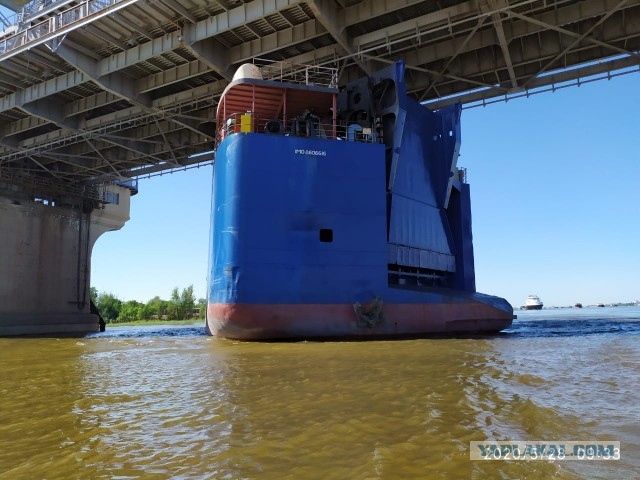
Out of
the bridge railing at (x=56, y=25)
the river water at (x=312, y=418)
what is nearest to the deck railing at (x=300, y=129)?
the bridge railing at (x=56, y=25)

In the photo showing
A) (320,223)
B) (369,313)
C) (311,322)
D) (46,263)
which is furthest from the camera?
(46,263)

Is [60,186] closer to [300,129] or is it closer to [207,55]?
[207,55]

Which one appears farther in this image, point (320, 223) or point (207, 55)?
point (207, 55)

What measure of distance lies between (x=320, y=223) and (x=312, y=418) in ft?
32.1

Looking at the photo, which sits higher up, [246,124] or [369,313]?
[246,124]

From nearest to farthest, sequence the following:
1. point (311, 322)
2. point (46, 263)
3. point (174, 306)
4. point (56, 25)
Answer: point (311, 322), point (56, 25), point (46, 263), point (174, 306)

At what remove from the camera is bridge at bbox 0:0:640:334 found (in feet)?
49.9

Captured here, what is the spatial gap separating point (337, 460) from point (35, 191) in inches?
1228

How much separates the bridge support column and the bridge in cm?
12

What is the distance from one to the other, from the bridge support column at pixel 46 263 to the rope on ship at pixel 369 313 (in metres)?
20.3

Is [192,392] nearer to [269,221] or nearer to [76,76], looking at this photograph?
[269,221]

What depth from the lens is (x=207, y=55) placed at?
55.9 feet

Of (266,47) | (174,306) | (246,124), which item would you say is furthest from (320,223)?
(174,306)

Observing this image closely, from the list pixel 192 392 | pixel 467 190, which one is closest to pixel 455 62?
pixel 467 190
